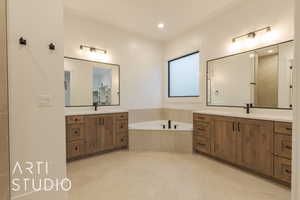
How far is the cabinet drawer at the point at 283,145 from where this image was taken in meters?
2.00

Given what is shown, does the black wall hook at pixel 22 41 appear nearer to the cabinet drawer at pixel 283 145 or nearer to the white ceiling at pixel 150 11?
the white ceiling at pixel 150 11

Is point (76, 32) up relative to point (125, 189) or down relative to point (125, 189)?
up

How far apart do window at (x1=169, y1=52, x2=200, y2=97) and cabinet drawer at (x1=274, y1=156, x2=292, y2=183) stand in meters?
2.15

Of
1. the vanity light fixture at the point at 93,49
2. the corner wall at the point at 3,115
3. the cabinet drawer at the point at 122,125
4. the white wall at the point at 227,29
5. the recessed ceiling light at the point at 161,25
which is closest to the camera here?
the corner wall at the point at 3,115

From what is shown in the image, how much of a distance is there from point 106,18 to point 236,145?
3545 millimetres

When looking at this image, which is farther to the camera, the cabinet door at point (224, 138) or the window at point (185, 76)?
the window at point (185, 76)

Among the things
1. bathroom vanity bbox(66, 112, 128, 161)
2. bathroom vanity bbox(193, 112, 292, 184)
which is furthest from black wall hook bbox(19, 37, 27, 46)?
bathroom vanity bbox(193, 112, 292, 184)

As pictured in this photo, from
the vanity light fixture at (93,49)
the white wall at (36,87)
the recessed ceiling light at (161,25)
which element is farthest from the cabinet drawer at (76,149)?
the recessed ceiling light at (161,25)

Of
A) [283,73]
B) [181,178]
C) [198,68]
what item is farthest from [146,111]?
[283,73]

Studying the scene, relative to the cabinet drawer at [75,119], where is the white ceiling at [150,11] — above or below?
above

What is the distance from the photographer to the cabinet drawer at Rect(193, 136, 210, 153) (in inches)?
125

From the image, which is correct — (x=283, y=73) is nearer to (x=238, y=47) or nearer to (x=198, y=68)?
(x=238, y=47)

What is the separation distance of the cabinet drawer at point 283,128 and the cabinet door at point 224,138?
63cm

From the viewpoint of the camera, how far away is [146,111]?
465 cm
